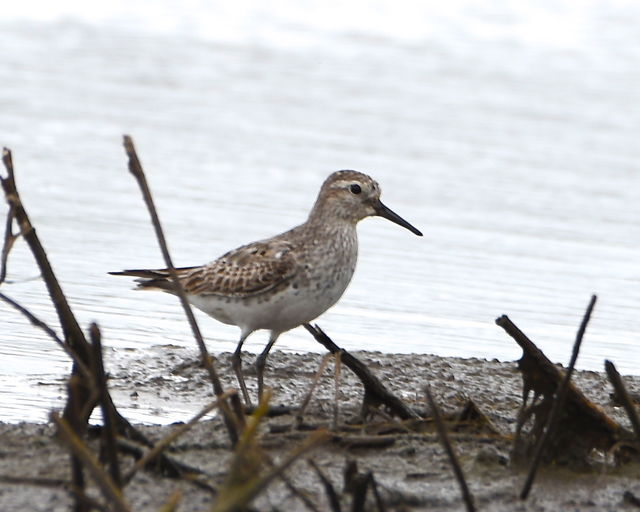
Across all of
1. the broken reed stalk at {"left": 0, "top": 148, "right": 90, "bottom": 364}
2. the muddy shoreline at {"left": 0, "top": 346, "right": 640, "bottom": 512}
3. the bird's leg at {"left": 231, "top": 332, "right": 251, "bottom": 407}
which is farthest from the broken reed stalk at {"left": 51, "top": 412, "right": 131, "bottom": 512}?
the bird's leg at {"left": 231, "top": 332, "right": 251, "bottom": 407}

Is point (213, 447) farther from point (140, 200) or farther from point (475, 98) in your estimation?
point (475, 98)

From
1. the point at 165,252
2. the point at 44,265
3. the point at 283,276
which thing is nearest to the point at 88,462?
the point at 165,252

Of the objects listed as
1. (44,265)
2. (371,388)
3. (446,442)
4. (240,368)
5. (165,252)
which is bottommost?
(240,368)

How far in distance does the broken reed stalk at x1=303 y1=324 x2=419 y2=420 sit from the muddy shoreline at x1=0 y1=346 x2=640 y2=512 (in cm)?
11

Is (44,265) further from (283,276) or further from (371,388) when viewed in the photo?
(283,276)

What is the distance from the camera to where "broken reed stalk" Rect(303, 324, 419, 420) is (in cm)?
609

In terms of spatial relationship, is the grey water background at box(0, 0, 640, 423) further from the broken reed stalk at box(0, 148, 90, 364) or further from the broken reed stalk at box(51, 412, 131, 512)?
the broken reed stalk at box(51, 412, 131, 512)

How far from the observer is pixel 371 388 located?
20.1ft

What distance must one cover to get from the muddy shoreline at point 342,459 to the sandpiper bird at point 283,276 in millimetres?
432

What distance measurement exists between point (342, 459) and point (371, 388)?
19.5 inches

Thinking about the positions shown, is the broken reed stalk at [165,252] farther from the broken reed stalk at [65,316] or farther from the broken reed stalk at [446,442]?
the broken reed stalk at [446,442]

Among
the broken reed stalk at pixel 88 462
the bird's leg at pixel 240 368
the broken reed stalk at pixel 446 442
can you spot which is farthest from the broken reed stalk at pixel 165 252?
the bird's leg at pixel 240 368

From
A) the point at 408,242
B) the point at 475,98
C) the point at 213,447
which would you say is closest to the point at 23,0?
the point at 475,98

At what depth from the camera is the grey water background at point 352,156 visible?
8.95 meters
